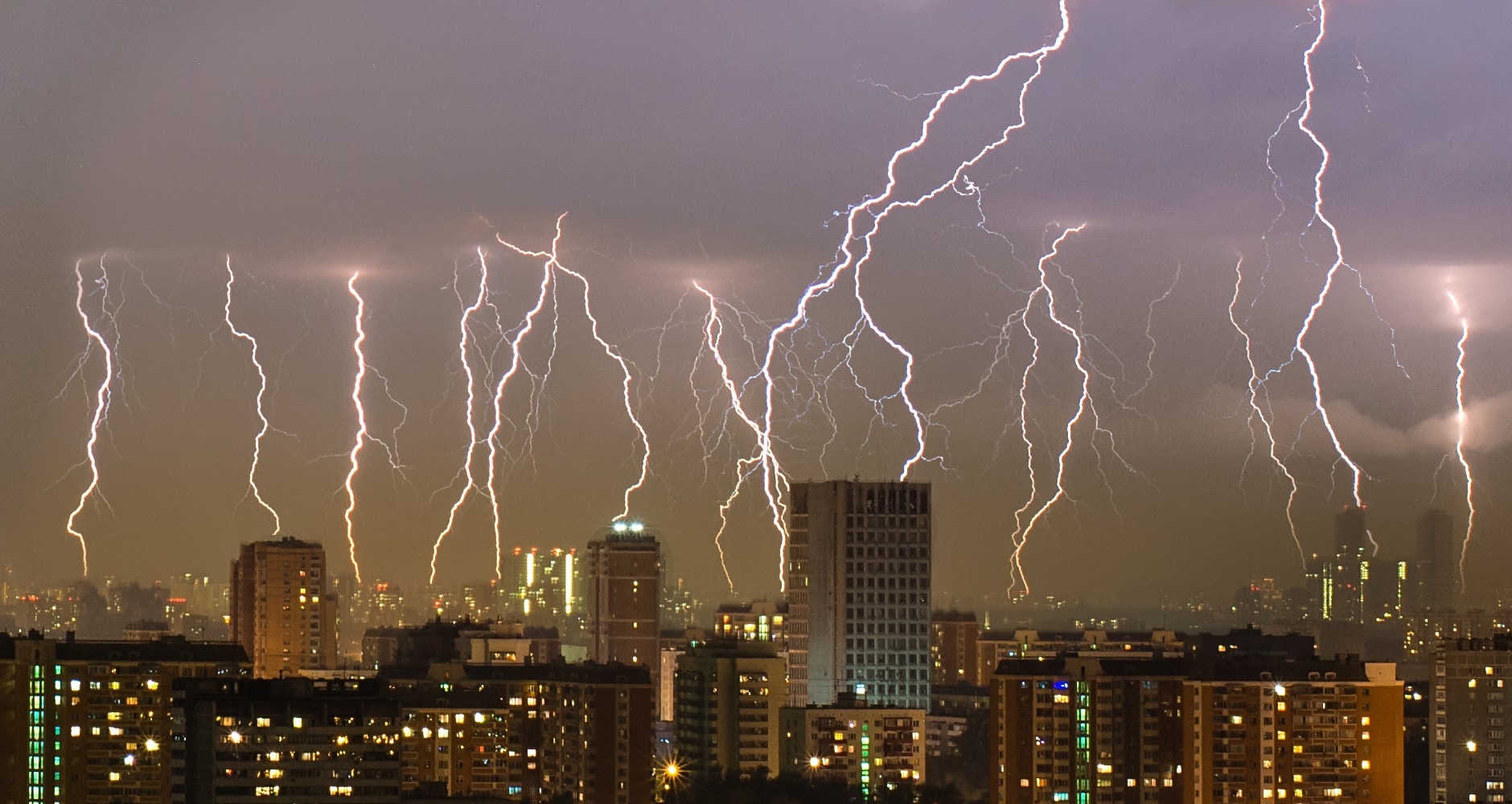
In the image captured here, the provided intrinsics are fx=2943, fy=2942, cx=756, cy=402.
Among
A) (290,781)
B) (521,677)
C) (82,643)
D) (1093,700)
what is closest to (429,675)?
(521,677)

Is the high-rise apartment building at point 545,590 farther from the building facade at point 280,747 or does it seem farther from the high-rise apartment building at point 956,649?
the building facade at point 280,747

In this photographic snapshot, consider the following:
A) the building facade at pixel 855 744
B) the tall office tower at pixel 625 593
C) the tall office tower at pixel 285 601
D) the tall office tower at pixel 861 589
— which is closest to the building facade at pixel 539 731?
the building facade at pixel 855 744

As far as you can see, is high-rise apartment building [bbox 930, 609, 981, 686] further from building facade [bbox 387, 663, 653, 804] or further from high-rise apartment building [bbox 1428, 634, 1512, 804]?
building facade [bbox 387, 663, 653, 804]

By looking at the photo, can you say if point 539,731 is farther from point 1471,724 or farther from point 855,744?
point 1471,724

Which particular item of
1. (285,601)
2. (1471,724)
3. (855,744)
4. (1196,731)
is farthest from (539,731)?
(285,601)

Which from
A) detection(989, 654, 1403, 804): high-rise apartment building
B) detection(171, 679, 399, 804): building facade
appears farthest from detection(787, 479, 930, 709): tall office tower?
detection(171, 679, 399, 804): building facade

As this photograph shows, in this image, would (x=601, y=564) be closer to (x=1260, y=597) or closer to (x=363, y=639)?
(x=363, y=639)
